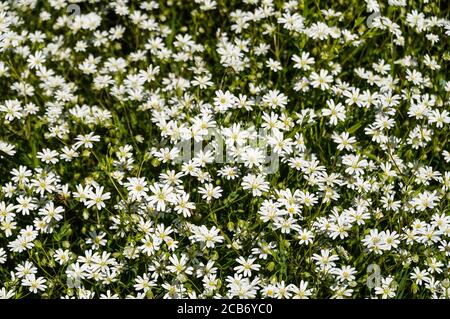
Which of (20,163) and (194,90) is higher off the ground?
(194,90)

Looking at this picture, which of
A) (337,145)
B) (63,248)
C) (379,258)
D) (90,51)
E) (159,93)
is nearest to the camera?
(379,258)

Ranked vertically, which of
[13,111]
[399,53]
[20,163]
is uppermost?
[399,53]

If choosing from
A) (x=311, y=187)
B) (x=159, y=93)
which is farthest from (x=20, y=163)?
(x=311, y=187)

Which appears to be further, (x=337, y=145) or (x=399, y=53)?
(x=399, y=53)

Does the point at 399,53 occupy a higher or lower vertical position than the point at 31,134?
higher

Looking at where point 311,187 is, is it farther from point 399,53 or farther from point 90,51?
point 90,51
